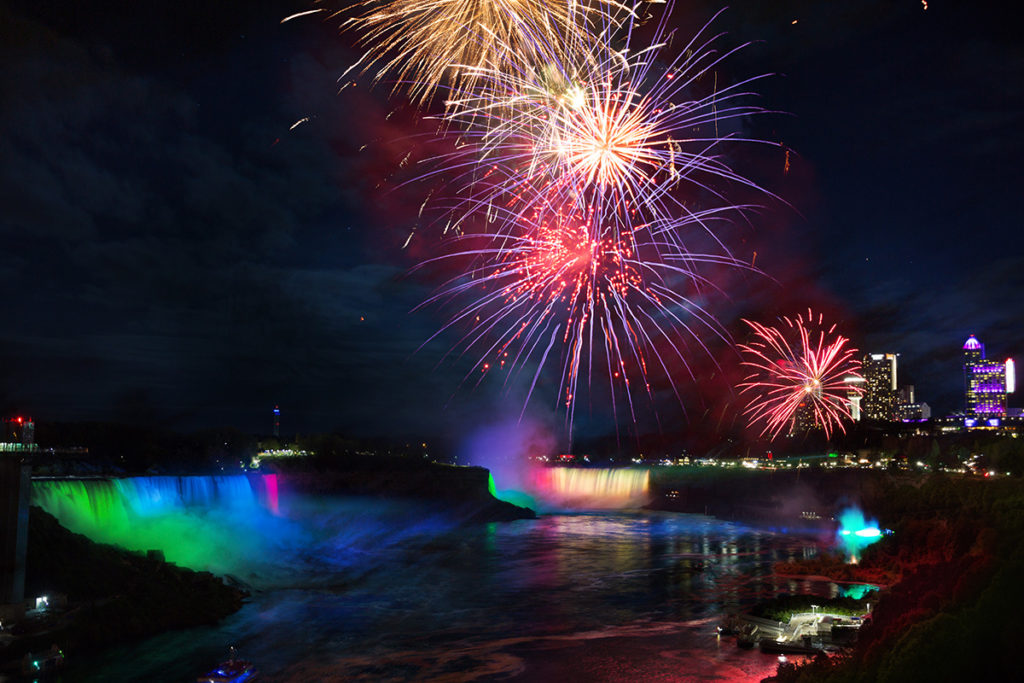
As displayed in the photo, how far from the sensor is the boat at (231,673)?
1983cm

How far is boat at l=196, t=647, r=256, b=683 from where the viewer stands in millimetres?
19828

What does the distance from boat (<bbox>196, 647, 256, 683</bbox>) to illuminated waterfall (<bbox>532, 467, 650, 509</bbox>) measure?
2567 inches

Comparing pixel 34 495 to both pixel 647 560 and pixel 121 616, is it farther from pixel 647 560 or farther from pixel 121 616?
pixel 647 560

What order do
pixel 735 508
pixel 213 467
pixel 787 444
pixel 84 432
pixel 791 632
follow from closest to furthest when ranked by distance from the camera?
pixel 791 632 → pixel 213 467 → pixel 84 432 → pixel 735 508 → pixel 787 444

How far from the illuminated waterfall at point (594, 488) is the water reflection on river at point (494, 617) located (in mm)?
36286

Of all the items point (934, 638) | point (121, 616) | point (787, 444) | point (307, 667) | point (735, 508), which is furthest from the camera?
point (787, 444)

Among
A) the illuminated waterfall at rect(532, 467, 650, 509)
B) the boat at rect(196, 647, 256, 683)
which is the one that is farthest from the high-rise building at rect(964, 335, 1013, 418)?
the boat at rect(196, 647, 256, 683)

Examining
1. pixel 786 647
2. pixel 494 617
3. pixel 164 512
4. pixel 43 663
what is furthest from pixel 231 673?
pixel 164 512

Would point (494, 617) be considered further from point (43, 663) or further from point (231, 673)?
point (43, 663)

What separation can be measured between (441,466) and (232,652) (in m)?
48.4

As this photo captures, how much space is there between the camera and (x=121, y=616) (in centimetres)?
2395

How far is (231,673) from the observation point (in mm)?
20297

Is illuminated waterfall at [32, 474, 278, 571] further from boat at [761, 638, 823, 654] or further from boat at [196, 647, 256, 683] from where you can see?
boat at [761, 638, 823, 654]

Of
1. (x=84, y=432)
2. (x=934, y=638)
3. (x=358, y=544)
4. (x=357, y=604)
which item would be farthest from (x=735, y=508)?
(x=934, y=638)
